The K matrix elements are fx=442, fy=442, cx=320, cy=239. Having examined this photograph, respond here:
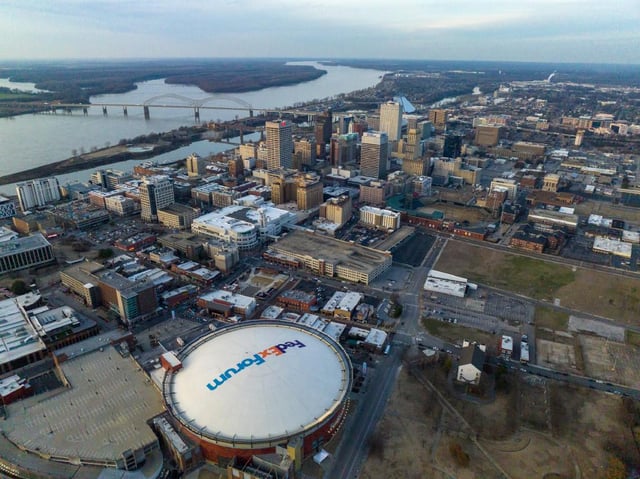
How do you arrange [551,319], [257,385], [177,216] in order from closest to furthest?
[257,385], [551,319], [177,216]

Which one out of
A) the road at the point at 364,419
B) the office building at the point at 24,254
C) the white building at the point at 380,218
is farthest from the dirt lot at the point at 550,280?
the office building at the point at 24,254

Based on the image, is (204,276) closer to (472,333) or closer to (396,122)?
(472,333)

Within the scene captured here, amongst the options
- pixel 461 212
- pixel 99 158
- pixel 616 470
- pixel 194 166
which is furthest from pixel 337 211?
pixel 99 158

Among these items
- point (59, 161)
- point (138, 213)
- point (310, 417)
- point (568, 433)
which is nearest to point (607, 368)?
point (568, 433)

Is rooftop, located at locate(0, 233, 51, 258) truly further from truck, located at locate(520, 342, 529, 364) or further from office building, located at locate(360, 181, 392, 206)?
truck, located at locate(520, 342, 529, 364)

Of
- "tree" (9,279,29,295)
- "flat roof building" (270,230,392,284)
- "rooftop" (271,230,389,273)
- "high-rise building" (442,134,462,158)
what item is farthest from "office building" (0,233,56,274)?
"high-rise building" (442,134,462,158)

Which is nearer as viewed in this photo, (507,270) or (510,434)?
(510,434)

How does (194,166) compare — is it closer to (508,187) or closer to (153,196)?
(153,196)
